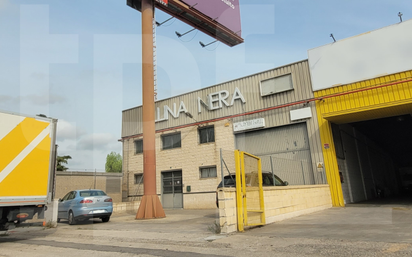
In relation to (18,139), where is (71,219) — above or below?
below

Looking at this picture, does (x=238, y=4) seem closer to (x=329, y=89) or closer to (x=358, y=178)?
(x=329, y=89)

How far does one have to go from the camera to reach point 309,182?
15.9 m

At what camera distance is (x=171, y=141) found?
22.1m

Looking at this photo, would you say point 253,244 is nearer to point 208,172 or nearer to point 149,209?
point 149,209

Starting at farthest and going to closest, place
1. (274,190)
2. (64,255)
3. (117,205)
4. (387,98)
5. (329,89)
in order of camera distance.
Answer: (117,205) < (329,89) < (387,98) < (274,190) < (64,255)

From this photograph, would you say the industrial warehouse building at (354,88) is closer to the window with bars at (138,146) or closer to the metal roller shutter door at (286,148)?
the metal roller shutter door at (286,148)

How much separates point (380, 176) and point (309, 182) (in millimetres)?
14416

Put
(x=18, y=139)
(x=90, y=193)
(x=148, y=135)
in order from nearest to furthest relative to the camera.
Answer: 1. (x=18, y=139)
2. (x=90, y=193)
3. (x=148, y=135)

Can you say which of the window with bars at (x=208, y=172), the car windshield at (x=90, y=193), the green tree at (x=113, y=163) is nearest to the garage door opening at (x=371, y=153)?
the window with bars at (x=208, y=172)

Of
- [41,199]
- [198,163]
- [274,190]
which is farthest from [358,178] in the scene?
[41,199]

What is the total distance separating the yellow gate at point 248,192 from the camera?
7.72m

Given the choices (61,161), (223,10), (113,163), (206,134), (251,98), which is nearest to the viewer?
(251,98)

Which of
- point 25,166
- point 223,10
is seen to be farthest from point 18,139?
point 223,10

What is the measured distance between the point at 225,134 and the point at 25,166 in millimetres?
13126
